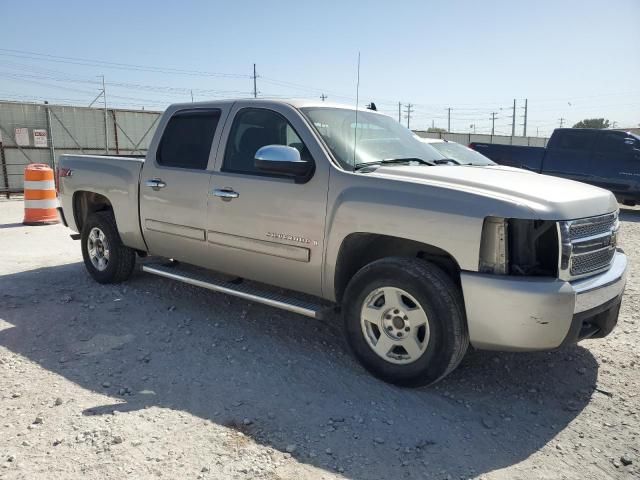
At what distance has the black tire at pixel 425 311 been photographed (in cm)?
340

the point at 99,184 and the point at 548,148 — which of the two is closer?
the point at 99,184

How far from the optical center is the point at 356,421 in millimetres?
3275

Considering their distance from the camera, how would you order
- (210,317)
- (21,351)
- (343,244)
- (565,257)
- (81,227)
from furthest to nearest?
(81,227)
(210,317)
(21,351)
(343,244)
(565,257)

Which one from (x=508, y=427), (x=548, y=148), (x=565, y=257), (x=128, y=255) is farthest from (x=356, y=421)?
(x=548, y=148)

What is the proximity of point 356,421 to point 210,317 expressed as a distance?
214cm

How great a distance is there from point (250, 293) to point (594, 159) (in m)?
11.4

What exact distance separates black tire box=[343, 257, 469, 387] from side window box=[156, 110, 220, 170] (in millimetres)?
1971

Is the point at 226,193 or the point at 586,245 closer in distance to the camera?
the point at 586,245

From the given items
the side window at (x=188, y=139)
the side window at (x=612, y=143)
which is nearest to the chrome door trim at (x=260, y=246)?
the side window at (x=188, y=139)

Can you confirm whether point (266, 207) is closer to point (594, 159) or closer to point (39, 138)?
point (594, 159)

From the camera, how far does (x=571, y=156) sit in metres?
13.2

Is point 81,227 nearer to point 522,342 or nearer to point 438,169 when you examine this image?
point 438,169

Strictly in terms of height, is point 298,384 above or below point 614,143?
below

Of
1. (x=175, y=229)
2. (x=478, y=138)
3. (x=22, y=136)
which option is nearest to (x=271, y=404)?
(x=175, y=229)
